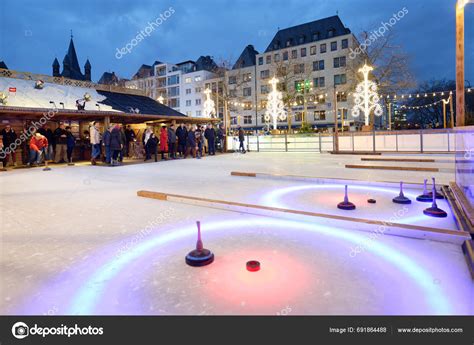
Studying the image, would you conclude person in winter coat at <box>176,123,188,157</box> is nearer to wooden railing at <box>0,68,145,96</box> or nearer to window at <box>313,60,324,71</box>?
wooden railing at <box>0,68,145,96</box>

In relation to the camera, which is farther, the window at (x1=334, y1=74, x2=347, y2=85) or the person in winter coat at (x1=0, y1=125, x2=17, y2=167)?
the window at (x1=334, y1=74, x2=347, y2=85)

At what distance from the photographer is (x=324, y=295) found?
2.12m

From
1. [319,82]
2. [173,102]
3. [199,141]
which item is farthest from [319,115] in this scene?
[173,102]

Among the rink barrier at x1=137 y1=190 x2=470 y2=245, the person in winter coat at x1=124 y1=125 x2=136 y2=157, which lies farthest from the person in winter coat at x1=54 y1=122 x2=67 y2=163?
the rink barrier at x1=137 y1=190 x2=470 y2=245

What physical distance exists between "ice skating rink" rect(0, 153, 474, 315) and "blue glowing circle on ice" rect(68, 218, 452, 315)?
0.03ft

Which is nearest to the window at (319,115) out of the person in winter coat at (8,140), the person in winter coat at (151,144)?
the person in winter coat at (151,144)

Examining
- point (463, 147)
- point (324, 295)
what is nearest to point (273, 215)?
point (324, 295)

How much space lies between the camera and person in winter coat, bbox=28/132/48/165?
512 inches

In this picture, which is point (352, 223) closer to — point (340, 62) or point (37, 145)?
point (37, 145)

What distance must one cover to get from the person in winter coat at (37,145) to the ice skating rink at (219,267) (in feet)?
32.0

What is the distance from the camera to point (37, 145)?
1313cm

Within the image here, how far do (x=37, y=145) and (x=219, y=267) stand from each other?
13808mm

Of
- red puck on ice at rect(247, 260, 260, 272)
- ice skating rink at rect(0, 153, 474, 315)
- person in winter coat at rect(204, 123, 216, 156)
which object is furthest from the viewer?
person in winter coat at rect(204, 123, 216, 156)
